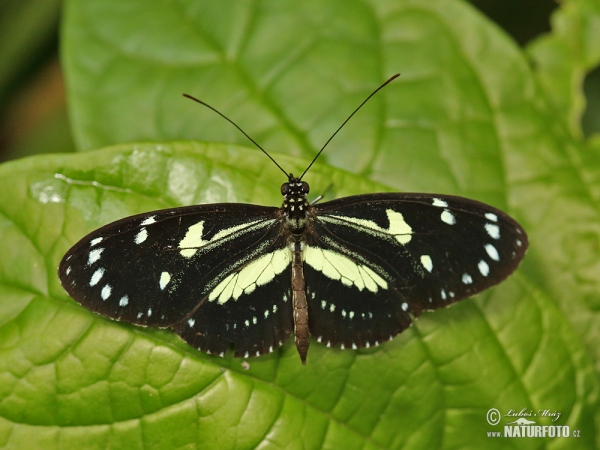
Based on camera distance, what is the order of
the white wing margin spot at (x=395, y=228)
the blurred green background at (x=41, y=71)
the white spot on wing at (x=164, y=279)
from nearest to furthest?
the white spot on wing at (x=164, y=279) < the white wing margin spot at (x=395, y=228) < the blurred green background at (x=41, y=71)

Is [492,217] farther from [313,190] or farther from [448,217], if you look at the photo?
[313,190]

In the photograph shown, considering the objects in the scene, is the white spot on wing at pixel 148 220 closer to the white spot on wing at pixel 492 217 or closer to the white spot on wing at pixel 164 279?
the white spot on wing at pixel 164 279

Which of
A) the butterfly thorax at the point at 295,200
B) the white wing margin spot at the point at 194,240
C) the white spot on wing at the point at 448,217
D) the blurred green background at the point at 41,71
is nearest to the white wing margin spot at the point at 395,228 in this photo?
the white spot on wing at the point at 448,217

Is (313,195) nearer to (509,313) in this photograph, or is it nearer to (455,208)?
(455,208)

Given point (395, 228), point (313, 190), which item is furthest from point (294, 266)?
point (395, 228)

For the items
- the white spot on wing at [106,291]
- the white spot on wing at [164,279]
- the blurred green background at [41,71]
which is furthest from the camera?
the blurred green background at [41,71]

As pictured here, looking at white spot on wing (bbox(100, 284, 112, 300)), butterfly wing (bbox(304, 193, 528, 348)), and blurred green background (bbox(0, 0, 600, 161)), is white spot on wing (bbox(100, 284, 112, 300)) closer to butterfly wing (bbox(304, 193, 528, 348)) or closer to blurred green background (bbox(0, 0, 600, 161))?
butterfly wing (bbox(304, 193, 528, 348))

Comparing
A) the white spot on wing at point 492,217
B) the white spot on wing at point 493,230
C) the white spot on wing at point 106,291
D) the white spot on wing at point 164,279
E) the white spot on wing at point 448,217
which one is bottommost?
the white spot on wing at point 106,291
